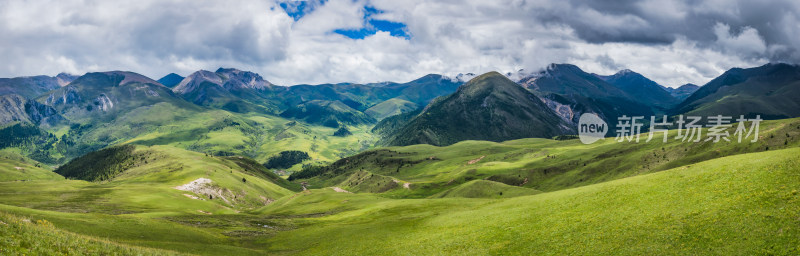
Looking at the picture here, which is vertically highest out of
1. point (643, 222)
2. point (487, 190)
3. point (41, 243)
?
point (41, 243)

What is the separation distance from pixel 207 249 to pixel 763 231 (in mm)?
67134

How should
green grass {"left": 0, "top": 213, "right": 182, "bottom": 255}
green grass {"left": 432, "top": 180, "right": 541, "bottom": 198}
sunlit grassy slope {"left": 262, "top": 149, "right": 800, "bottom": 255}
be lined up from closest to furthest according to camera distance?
green grass {"left": 0, "top": 213, "right": 182, "bottom": 255}
sunlit grassy slope {"left": 262, "top": 149, "right": 800, "bottom": 255}
green grass {"left": 432, "top": 180, "right": 541, "bottom": 198}

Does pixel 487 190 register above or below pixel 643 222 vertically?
below

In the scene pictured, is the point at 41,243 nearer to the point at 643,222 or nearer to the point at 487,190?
the point at 643,222

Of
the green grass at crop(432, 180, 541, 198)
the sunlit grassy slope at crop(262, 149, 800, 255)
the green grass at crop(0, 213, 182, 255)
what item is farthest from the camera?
the green grass at crop(432, 180, 541, 198)

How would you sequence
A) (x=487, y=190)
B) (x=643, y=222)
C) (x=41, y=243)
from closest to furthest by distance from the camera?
(x=41, y=243)
(x=643, y=222)
(x=487, y=190)

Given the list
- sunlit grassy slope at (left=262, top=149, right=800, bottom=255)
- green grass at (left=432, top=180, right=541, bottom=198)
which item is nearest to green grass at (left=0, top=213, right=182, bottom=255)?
sunlit grassy slope at (left=262, top=149, right=800, bottom=255)

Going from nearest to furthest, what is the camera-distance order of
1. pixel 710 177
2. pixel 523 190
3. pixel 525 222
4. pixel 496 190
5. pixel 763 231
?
pixel 763 231 < pixel 710 177 < pixel 525 222 < pixel 523 190 < pixel 496 190

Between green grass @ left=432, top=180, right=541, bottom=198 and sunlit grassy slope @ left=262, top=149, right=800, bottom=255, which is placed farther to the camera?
green grass @ left=432, top=180, right=541, bottom=198

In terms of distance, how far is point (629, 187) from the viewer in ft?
183

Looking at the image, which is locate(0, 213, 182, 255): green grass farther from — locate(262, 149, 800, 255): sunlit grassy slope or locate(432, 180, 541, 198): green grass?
locate(432, 180, 541, 198): green grass

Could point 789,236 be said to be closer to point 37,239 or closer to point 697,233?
point 697,233

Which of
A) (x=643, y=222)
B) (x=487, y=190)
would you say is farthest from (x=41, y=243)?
(x=487, y=190)

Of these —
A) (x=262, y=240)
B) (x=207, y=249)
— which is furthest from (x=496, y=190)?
(x=207, y=249)
